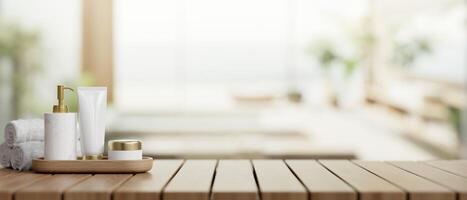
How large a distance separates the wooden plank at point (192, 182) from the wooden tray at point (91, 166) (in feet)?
0.32

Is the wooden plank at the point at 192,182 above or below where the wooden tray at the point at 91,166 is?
below

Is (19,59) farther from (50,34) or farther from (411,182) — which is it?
(411,182)

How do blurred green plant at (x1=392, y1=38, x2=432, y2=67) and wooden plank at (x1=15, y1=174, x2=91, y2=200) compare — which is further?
blurred green plant at (x1=392, y1=38, x2=432, y2=67)

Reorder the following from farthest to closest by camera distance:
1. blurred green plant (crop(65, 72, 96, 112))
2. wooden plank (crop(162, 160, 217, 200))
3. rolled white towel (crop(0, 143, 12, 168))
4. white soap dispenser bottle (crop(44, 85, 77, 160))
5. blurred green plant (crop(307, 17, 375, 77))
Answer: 1. blurred green plant (crop(307, 17, 375, 77))
2. blurred green plant (crop(65, 72, 96, 112))
3. rolled white towel (crop(0, 143, 12, 168))
4. white soap dispenser bottle (crop(44, 85, 77, 160))
5. wooden plank (crop(162, 160, 217, 200))

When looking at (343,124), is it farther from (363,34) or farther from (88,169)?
(88,169)

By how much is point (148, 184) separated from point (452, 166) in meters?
0.80

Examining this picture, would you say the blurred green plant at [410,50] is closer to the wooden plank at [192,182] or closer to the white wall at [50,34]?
the white wall at [50,34]

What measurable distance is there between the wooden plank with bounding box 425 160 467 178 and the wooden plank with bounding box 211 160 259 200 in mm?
458

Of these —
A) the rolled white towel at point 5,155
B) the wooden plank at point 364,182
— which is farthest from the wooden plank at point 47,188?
the wooden plank at point 364,182

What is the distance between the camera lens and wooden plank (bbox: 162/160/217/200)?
1406mm

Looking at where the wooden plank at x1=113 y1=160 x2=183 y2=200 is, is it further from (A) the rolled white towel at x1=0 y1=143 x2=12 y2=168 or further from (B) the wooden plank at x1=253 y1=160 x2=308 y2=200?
(A) the rolled white towel at x1=0 y1=143 x2=12 y2=168

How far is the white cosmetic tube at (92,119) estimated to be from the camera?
1.70m

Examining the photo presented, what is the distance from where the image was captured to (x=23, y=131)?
5.81ft

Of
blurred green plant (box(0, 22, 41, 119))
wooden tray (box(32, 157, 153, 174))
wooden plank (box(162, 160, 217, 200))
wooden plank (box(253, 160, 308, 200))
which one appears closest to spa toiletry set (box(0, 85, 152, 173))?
wooden tray (box(32, 157, 153, 174))
